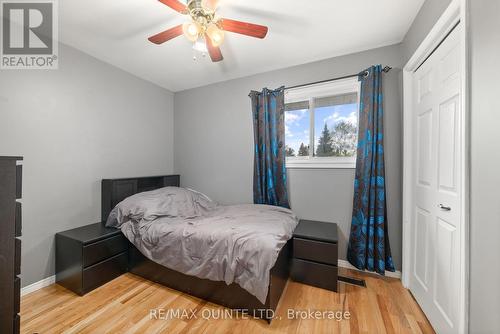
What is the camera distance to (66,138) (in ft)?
7.18

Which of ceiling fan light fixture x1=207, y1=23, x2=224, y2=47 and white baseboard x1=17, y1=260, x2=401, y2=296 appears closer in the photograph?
ceiling fan light fixture x1=207, y1=23, x2=224, y2=47

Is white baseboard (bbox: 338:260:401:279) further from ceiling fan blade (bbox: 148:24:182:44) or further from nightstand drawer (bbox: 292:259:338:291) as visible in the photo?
ceiling fan blade (bbox: 148:24:182:44)

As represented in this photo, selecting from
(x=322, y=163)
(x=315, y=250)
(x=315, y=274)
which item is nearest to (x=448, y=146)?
(x=322, y=163)

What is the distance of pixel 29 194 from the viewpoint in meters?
1.92

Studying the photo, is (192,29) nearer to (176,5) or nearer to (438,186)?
(176,5)

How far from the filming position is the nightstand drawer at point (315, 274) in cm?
195

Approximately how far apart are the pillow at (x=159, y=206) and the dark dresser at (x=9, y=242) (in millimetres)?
1163

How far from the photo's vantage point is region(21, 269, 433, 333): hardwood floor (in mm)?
1520

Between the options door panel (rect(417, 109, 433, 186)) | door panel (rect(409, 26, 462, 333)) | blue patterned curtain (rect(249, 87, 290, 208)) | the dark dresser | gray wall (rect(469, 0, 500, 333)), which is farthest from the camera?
blue patterned curtain (rect(249, 87, 290, 208))

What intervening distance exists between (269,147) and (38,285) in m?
2.86

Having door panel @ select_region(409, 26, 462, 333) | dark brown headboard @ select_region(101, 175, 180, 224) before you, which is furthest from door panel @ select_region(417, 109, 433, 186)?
dark brown headboard @ select_region(101, 175, 180, 224)

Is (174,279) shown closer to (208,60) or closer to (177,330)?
(177,330)

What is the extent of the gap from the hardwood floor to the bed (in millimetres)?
76

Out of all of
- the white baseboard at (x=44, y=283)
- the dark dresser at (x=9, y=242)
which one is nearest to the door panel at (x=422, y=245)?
the white baseboard at (x=44, y=283)
